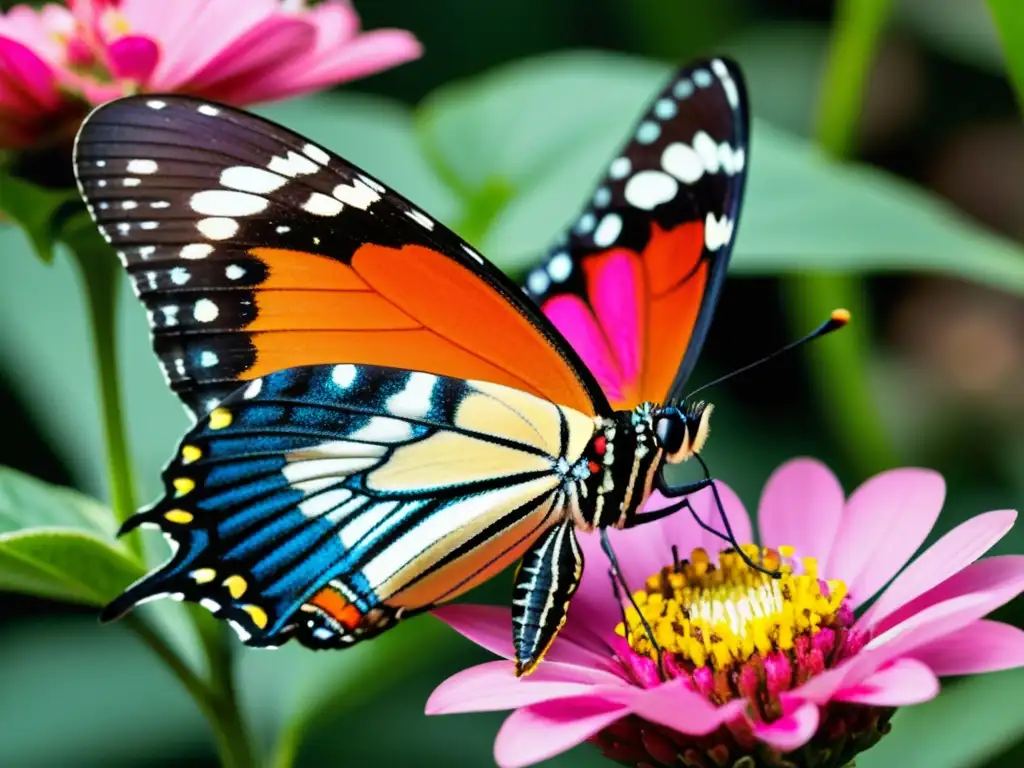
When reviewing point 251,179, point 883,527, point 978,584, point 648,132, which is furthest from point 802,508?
point 251,179

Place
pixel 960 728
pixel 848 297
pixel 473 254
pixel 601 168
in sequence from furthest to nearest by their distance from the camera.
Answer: pixel 848 297 → pixel 601 168 → pixel 960 728 → pixel 473 254

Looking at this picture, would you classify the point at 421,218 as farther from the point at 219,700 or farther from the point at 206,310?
the point at 219,700

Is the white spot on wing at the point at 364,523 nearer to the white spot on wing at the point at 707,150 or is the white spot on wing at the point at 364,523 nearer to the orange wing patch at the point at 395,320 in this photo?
the orange wing patch at the point at 395,320

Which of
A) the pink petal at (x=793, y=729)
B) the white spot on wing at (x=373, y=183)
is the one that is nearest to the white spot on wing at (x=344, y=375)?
the white spot on wing at (x=373, y=183)

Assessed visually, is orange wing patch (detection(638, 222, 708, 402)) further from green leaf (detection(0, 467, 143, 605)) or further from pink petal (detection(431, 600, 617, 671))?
green leaf (detection(0, 467, 143, 605))

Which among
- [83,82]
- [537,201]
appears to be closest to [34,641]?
[537,201]

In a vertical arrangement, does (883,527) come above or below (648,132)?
below
